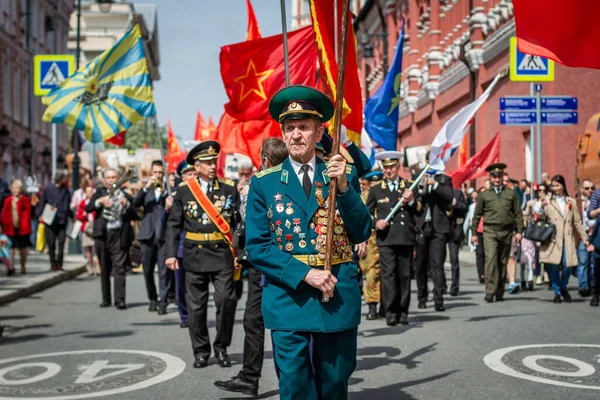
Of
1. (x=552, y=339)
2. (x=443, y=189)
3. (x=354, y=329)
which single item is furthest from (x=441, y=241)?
(x=354, y=329)

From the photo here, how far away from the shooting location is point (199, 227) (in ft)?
29.1

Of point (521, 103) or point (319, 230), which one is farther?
point (521, 103)

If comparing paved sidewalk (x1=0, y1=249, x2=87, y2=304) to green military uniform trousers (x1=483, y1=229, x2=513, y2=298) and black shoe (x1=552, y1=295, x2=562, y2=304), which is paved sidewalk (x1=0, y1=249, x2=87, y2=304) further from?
black shoe (x1=552, y1=295, x2=562, y2=304)

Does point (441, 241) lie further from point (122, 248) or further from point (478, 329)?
point (122, 248)

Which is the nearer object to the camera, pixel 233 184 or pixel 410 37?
pixel 233 184

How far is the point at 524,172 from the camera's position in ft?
79.9

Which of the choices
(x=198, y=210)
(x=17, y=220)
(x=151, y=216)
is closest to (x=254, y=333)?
(x=198, y=210)

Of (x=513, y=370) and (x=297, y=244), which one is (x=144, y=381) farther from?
(x=297, y=244)

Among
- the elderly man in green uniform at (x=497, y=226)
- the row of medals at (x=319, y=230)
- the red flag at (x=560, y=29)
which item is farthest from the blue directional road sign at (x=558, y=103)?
the row of medals at (x=319, y=230)

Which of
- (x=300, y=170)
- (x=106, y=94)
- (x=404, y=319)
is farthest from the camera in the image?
(x=106, y=94)

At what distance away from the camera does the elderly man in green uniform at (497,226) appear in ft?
45.2

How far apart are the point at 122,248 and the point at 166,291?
1087mm

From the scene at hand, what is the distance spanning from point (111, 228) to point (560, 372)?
302 inches

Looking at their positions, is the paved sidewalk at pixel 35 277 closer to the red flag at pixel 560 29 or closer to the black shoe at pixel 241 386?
the black shoe at pixel 241 386
